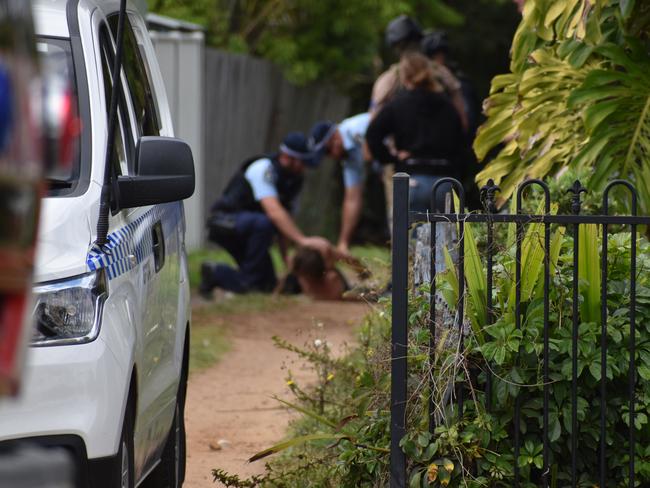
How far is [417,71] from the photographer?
8.68 metres

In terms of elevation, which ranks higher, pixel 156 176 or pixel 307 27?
pixel 307 27

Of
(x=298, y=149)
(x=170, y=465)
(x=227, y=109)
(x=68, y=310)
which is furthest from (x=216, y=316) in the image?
(x=68, y=310)

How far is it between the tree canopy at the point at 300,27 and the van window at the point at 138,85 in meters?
10.6

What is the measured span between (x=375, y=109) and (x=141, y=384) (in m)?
6.49

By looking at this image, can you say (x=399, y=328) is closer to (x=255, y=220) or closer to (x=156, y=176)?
(x=156, y=176)

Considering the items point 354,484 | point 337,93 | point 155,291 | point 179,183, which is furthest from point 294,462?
point 337,93

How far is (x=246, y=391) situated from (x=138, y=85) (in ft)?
9.32

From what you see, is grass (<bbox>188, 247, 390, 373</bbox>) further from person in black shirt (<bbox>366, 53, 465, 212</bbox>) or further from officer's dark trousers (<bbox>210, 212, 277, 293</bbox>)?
person in black shirt (<bbox>366, 53, 465, 212</bbox>)

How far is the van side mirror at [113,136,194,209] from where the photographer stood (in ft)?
11.9

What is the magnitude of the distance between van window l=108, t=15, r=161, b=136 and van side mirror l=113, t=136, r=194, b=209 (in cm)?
65

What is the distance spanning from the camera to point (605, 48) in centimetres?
509

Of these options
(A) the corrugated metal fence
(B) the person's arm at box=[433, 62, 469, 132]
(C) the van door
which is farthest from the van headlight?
(A) the corrugated metal fence

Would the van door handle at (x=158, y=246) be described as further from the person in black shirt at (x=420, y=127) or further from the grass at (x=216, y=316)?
the person in black shirt at (x=420, y=127)

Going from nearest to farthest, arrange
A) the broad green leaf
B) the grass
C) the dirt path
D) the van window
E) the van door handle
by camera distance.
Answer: the van door handle → the van window → the broad green leaf → the dirt path → the grass
